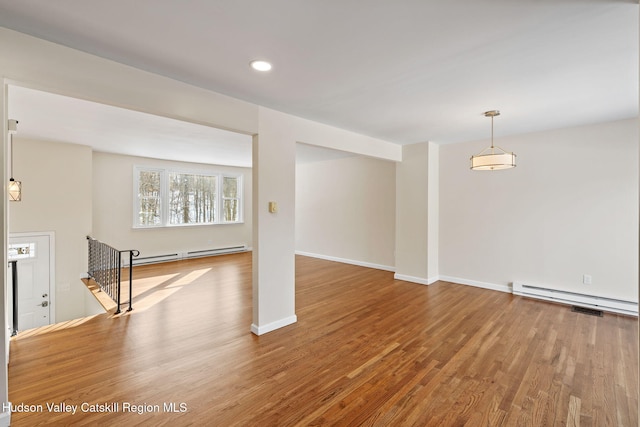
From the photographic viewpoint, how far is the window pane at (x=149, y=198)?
274 inches

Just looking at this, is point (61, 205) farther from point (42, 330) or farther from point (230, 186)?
point (230, 186)

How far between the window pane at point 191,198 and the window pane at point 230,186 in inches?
11.0

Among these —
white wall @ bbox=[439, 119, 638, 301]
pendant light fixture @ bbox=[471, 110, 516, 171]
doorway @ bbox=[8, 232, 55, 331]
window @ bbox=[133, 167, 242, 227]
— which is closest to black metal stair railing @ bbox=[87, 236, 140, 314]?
doorway @ bbox=[8, 232, 55, 331]

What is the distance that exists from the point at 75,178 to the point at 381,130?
5.84 metres

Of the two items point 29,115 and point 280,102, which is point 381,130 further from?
point 29,115

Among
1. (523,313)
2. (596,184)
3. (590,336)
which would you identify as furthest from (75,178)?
(596,184)

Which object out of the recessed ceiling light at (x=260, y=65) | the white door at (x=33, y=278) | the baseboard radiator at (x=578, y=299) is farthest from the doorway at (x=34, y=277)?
the baseboard radiator at (x=578, y=299)

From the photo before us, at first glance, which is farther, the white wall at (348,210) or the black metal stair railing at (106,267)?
the white wall at (348,210)

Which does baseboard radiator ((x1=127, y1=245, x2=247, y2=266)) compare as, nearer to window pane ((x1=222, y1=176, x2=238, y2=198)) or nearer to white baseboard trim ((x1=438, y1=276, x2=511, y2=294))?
window pane ((x1=222, y1=176, x2=238, y2=198))

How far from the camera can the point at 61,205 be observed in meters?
5.48

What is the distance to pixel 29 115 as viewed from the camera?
374 centimetres

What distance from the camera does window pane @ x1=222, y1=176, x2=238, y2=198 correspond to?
28.2 ft

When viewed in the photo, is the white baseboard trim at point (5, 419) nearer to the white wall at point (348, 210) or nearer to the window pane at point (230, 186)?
the white wall at point (348, 210)

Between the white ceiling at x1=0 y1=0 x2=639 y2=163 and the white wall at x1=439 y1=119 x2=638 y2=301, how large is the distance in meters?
1.05
